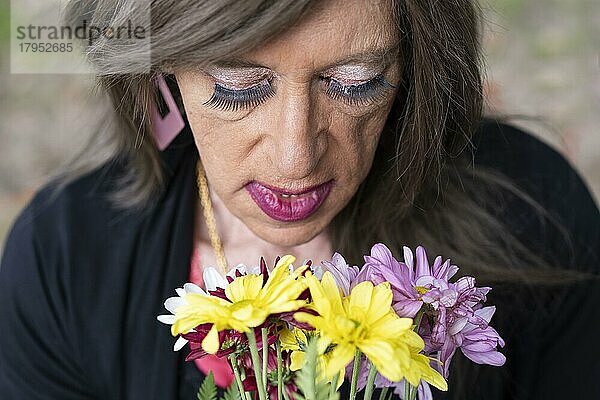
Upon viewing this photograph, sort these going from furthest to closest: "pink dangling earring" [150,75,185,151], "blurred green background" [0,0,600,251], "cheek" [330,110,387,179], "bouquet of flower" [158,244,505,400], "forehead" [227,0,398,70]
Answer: "blurred green background" [0,0,600,251]
"pink dangling earring" [150,75,185,151]
"cheek" [330,110,387,179]
"forehead" [227,0,398,70]
"bouquet of flower" [158,244,505,400]

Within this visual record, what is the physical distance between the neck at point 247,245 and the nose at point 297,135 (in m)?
0.34

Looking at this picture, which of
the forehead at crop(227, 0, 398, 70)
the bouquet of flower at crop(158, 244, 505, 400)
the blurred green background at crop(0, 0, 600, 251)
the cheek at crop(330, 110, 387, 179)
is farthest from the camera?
the blurred green background at crop(0, 0, 600, 251)

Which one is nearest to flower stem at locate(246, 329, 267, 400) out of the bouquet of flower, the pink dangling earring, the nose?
the bouquet of flower

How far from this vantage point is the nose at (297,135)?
38.1 inches

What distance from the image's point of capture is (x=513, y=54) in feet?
9.57

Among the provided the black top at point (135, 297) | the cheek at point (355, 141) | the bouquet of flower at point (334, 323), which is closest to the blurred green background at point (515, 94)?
the black top at point (135, 297)

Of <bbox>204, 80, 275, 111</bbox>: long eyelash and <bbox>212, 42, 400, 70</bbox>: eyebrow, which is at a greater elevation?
<bbox>212, 42, 400, 70</bbox>: eyebrow

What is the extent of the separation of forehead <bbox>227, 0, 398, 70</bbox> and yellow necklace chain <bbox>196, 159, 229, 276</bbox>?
451 mm

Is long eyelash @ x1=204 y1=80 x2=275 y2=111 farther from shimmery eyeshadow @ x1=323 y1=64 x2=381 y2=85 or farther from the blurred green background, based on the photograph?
the blurred green background

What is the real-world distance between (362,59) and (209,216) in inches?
18.5

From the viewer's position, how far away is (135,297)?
1353mm

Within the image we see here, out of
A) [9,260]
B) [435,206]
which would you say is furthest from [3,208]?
[435,206]

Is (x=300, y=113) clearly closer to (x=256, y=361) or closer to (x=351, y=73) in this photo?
(x=351, y=73)

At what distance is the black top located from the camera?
1349mm
